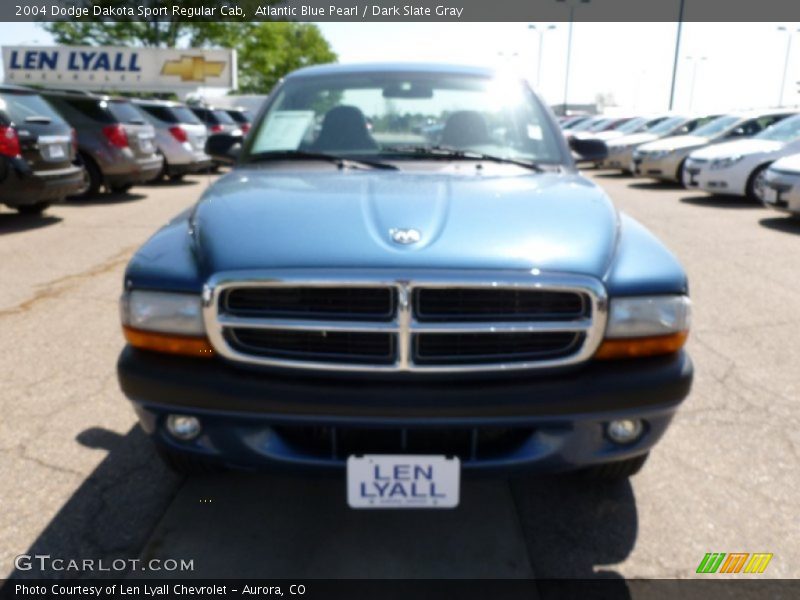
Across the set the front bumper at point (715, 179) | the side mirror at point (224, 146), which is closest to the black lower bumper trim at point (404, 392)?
the side mirror at point (224, 146)

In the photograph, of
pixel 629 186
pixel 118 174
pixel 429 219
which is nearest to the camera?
pixel 429 219

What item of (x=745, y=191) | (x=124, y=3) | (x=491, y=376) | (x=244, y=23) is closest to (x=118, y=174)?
(x=745, y=191)

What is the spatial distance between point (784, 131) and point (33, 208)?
37.7ft

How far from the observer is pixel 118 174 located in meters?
11.6

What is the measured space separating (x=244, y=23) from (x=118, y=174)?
3302 centimetres

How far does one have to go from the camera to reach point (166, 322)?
7.39 ft

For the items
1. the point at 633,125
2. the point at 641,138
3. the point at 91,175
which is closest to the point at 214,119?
the point at 91,175

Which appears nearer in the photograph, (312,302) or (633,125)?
(312,302)

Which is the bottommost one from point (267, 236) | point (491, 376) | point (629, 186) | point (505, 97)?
point (629, 186)

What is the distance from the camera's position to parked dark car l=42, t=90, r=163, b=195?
1122 centimetres

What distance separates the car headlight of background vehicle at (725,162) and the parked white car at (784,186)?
2.30 meters

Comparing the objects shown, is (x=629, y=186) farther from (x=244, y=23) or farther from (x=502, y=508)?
(x=244, y=23)

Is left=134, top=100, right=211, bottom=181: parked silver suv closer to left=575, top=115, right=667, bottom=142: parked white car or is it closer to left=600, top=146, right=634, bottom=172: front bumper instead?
left=600, top=146, right=634, bottom=172: front bumper

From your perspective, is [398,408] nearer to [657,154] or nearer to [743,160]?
[743,160]
